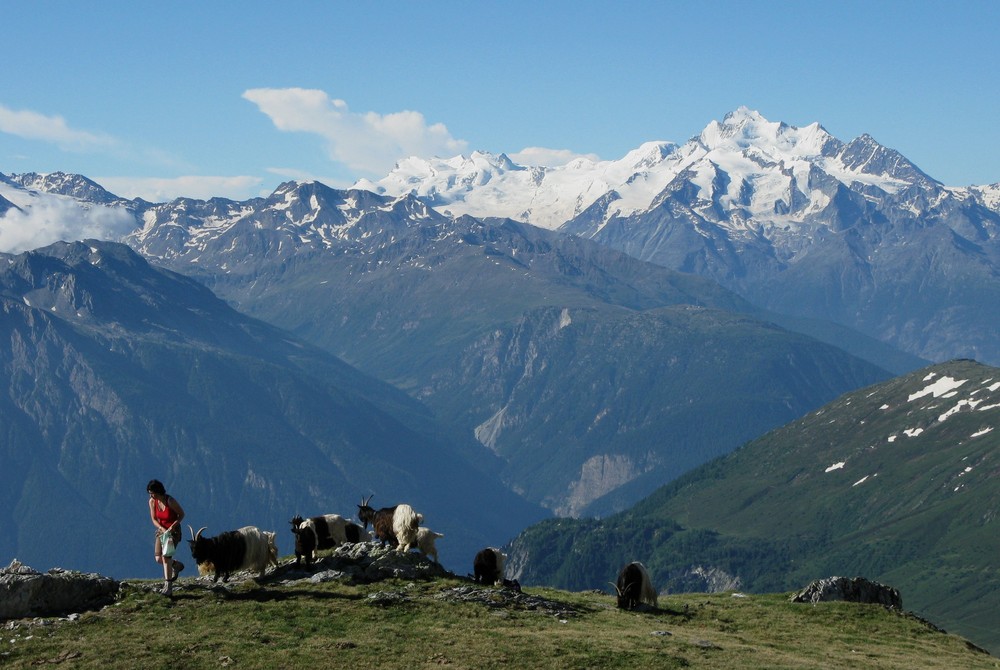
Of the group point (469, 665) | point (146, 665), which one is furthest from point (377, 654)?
point (146, 665)

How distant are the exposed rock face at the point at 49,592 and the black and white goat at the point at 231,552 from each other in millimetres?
4506

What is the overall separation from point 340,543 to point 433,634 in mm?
19675

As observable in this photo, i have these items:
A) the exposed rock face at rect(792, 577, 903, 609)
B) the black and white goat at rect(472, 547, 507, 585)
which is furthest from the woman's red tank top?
the exposed rock face at rect(792, 577, 903, 609)

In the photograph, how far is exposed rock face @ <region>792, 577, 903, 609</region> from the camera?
70562 mm

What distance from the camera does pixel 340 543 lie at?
69.6 metres

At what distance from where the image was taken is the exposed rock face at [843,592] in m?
70.6

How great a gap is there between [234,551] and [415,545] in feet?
40.8

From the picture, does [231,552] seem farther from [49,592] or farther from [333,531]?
[333,531]

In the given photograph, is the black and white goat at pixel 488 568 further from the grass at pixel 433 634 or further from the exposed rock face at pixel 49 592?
the exposed rock face at pixel 49 592

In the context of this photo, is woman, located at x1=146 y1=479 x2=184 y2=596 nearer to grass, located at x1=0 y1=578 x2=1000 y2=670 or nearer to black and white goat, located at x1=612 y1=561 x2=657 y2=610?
grass, located at x1=0 y1=578 x2=1000 y2=670

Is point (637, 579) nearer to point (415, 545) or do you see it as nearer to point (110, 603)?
point (415, 545)

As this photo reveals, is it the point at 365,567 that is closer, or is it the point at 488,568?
the point at 365,567

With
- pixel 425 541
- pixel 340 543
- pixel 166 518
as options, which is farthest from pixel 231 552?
pixel 425 541

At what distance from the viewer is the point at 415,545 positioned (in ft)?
222
